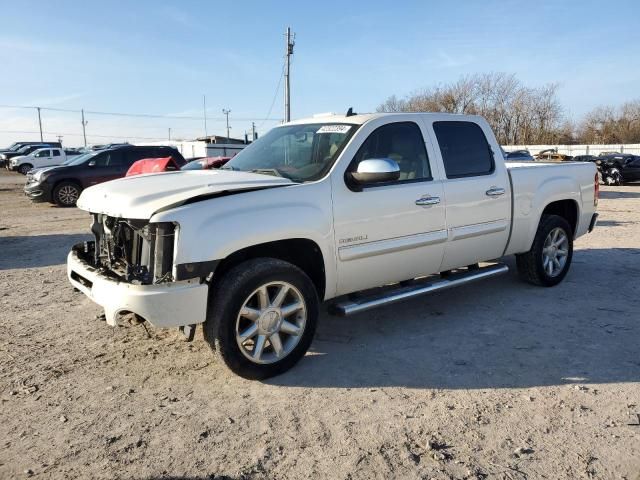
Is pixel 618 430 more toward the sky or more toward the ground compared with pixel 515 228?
more toward the ground

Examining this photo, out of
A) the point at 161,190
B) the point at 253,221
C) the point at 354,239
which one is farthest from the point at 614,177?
the point at 161,190

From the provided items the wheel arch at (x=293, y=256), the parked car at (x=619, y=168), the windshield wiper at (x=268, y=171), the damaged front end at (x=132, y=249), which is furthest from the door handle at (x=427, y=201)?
the parked car at (x=619, y=168)

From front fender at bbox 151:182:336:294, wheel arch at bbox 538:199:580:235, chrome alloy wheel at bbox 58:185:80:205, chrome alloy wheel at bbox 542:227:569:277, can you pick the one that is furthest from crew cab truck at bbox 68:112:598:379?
chrome alloy wheel at bbox 58:185:80:205

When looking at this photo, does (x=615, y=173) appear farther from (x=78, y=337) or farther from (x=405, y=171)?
(x=78, y=337)

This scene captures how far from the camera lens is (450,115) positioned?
520 centimetres

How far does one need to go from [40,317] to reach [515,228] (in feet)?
15.9

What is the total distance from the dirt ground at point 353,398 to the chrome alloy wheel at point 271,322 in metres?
0.23

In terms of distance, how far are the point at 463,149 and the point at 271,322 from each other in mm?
2654

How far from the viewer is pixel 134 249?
3.70 metres


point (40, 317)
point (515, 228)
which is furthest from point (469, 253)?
point (40, 317)

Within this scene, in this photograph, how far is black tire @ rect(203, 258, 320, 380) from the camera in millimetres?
3486

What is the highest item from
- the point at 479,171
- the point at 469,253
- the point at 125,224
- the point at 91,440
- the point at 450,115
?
the point at 450,115

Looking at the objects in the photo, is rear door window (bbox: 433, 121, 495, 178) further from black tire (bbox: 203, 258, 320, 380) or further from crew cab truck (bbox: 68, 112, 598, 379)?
black tire (bbox: 203, 258, 320, 380)

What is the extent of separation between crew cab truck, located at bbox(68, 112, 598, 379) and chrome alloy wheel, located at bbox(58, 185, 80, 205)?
1196 centimetres
